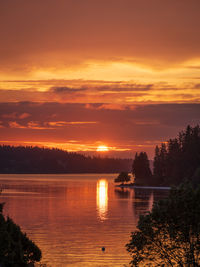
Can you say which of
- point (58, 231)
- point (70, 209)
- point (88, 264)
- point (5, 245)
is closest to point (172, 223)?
point (5, 245)

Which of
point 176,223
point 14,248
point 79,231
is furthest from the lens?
point 79,231

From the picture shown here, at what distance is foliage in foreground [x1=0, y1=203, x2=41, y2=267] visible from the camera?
4009 cm

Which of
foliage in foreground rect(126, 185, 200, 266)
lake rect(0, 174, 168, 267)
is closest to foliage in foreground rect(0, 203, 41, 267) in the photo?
lake rect(0, 174, 168, 267)

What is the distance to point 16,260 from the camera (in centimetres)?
4116

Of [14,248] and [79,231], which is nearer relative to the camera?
[14,248]

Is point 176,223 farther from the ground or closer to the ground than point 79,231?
farther from the ground

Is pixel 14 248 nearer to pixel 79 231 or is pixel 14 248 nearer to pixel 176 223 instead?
pixel 176 223

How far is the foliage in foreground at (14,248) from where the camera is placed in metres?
40.1

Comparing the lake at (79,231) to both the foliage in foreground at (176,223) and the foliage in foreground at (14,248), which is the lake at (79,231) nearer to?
the foliage in foreground at (14,248)

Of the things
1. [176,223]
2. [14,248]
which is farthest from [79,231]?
[176,223]

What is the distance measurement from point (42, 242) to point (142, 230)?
38.5 m

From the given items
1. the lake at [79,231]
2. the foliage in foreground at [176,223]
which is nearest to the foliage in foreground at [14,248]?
the lake at [79,231]

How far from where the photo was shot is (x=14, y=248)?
41.2 m

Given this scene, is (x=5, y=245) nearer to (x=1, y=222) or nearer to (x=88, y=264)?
(x=1, y=222)
